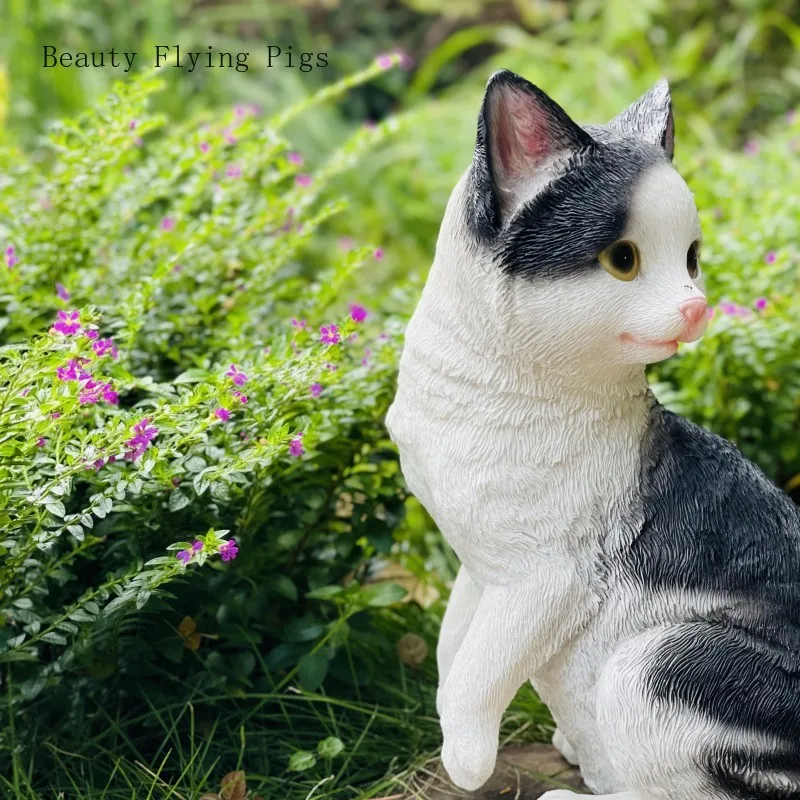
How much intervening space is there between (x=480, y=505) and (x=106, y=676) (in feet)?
3.09

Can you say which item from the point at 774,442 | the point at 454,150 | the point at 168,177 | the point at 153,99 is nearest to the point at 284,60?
the point at 153,99

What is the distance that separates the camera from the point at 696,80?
6.03 metres

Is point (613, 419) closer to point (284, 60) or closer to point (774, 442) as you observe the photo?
point (774, 442)

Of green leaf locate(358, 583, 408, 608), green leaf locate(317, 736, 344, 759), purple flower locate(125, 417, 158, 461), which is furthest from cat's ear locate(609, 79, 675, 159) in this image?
green leaf locate(317, 736, 344, 759)

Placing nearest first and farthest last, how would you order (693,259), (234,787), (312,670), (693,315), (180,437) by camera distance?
(693,315), (693,259), (180,437), (234,787), (312,670)

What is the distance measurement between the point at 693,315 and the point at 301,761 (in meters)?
1.18

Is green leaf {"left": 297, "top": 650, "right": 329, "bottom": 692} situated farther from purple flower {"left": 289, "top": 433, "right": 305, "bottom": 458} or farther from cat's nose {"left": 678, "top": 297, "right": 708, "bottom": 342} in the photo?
cat's nose {"left": 678, "top": 297, "right": 708, "bottom": 342}

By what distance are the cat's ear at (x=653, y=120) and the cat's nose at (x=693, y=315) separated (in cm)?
30

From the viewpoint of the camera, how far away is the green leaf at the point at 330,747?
2.15m

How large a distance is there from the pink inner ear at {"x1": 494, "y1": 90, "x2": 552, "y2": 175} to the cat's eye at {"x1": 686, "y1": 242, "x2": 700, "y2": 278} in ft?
0.87

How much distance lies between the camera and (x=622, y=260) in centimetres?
159

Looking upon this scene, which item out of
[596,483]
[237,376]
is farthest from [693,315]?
[237,376]

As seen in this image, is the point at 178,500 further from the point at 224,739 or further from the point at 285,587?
the point at 224,739

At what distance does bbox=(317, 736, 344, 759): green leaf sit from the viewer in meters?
2.15
